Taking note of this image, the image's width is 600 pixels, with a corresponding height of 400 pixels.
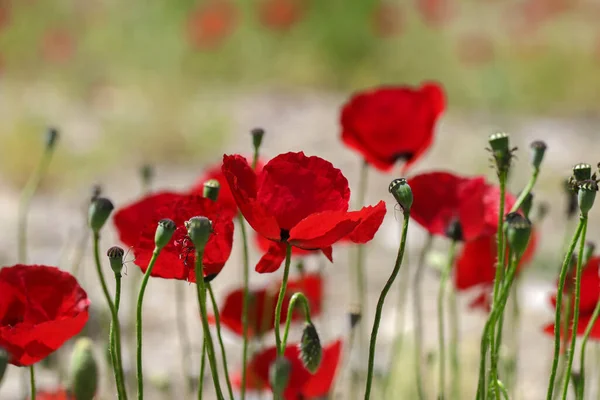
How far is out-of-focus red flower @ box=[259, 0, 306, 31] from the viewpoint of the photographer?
5672mm

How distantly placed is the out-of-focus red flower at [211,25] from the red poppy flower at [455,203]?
4585mm

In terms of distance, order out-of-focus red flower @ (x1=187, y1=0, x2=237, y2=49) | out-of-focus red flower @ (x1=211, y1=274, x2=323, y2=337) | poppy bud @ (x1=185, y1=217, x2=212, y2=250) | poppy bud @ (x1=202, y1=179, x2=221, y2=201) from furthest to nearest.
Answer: out-of-focus red flower @ (x1=187, y1=0, x2=237, y2=49) < out-of-focus red flower @ (x1=211, y1=274, x2=323, y2=337) < poppy bud @ (x1=202, y1=179, x2=221, y2=201) < poppy bud @ (x1=185, y1=217, x2=212, y2=250)

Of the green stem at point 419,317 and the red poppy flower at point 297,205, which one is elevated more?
the red poppy flower at point 297,205

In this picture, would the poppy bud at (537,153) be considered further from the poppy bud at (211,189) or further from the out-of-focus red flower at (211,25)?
the out-of-focus red flower at (211,25)

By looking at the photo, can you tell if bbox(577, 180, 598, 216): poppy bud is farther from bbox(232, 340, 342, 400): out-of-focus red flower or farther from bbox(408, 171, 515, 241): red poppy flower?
bbox(232, 340, 342, 400): out-of-focus red flower

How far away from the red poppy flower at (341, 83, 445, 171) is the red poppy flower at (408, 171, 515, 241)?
0.11 metres

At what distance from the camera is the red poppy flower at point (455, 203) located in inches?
43.9

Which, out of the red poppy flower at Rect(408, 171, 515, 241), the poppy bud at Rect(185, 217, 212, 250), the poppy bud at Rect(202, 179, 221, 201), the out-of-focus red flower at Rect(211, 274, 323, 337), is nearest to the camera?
the poppy bud at Rect(185, 217, 212, 250)

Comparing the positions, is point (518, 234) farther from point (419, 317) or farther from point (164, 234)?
point (419, 317)

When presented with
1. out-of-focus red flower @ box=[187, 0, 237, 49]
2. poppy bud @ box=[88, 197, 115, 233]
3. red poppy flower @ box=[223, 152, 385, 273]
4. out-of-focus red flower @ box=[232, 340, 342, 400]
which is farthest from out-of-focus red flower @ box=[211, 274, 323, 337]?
out-of-focus red flower @ box=[187, 0, 237, 49]

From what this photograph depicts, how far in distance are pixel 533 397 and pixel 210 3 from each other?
4842 millimetres

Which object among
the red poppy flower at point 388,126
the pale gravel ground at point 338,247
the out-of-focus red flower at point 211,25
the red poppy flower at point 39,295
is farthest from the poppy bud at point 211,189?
the out-of-focus red flower at point 211,25

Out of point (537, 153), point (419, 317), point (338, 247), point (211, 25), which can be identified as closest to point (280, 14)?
point (211, 25)

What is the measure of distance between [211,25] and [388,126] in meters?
4.48
